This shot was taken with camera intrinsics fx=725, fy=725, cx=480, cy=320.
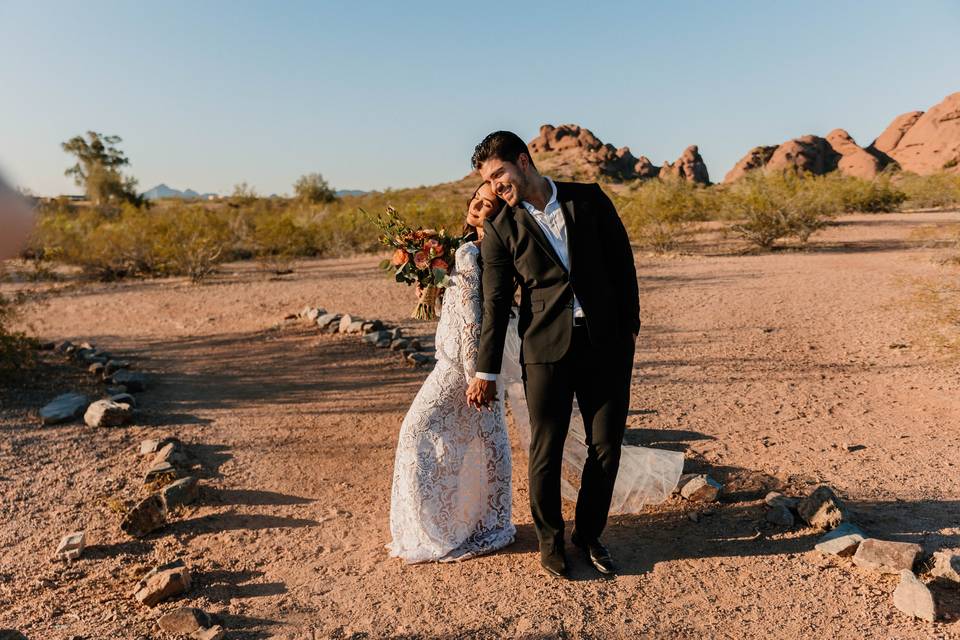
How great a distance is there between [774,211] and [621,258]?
55.2 ft

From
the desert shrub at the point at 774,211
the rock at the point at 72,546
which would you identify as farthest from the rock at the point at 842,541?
the desert shrub at the point at 774,211

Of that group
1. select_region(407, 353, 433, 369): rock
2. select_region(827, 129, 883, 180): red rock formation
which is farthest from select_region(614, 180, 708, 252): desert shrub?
select_region(827, 129, 883, 180): red rock formation

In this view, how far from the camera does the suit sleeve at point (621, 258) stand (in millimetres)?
3501

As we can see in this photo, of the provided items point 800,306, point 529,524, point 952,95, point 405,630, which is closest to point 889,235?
point 800,306

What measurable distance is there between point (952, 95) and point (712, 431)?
80.6m

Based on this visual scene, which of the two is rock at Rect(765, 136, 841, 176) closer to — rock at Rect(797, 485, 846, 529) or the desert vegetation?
the desert vegetation

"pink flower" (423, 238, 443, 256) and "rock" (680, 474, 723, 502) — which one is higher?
"pink flower" (423, 238, 443, 256)

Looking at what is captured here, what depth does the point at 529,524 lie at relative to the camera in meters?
4.42

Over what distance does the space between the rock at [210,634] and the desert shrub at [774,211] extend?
17.8m

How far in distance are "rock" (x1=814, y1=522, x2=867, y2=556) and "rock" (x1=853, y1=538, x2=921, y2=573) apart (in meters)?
0.06

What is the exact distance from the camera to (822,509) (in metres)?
4.14

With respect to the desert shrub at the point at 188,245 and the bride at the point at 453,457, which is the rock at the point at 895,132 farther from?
the bride at the point at 453,457

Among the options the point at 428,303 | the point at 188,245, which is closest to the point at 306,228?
the point at 188,245

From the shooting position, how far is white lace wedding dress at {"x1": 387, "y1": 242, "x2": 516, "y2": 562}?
3.86 meters
